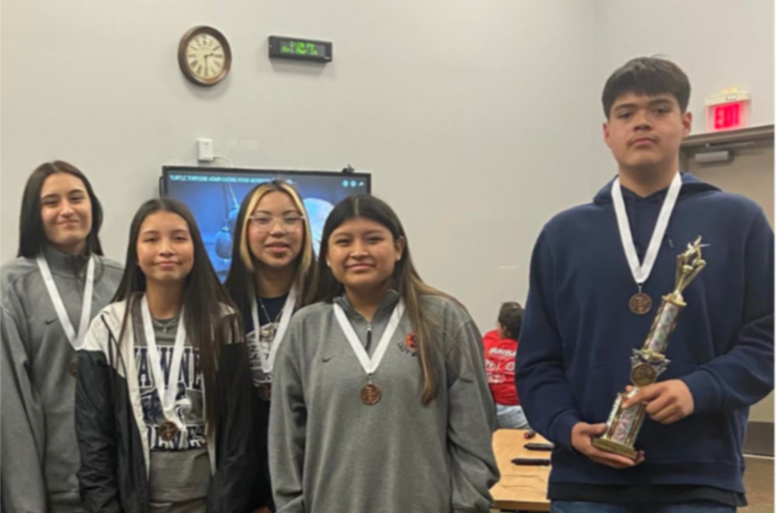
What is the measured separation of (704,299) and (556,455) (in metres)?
0.41

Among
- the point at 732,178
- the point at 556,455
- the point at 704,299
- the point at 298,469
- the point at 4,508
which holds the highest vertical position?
the point at 732,178

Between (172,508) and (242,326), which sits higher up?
(242,326)

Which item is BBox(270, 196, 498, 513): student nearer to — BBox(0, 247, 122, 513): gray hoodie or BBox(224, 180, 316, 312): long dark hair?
BBox(224, 180, 316, 312): long dark hair

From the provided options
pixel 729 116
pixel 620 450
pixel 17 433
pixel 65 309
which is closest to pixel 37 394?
pixel 17 433

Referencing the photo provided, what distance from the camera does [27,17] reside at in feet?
12.8

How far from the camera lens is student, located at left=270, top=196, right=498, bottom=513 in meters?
1.72

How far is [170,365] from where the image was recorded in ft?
6.27

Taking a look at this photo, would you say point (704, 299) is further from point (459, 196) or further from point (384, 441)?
point (459, 196)

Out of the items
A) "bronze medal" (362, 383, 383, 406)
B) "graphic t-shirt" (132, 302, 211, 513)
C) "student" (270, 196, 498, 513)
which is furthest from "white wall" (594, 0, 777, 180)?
"graphic t-shirt" (132, 302, 211, 513)

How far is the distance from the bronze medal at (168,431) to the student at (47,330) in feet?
1.11

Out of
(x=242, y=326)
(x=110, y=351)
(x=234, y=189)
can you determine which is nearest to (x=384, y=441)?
(x=242, y=326)

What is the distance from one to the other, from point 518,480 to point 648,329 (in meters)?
1.19

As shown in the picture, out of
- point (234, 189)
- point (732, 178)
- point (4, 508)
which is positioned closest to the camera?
point (732, 178)

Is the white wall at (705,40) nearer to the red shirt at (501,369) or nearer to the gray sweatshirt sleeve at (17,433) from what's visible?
the red shirt at (501,369)
